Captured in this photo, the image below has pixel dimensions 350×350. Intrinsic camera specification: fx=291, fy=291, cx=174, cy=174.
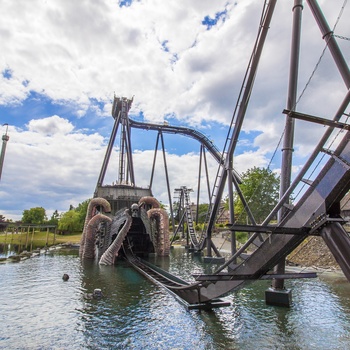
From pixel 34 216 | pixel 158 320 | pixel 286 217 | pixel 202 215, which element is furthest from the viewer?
pixel 34 216

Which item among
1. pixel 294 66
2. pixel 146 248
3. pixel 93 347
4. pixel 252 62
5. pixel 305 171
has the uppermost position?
pixel 252 62

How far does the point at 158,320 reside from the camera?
21.5 ft

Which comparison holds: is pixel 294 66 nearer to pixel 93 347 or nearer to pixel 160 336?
pixel 160 336

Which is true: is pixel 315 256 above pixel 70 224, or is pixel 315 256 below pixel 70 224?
below

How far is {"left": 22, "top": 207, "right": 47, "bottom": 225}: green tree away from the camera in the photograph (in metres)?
67.7

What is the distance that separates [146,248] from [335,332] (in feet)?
53.8

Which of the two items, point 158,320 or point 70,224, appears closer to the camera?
point 158,320

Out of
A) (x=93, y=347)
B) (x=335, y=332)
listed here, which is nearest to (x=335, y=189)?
(x=335, y=332)

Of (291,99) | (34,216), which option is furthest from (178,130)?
(34,216)

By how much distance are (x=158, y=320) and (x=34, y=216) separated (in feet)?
229

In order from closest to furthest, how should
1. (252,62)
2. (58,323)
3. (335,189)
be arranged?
(335,189)
(58,323)
(252,62)

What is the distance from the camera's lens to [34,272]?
1392cm

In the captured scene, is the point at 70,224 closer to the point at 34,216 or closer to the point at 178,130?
the point at 34,216

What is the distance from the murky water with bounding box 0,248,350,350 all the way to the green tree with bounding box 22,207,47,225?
63.6m
